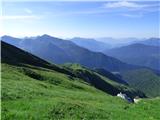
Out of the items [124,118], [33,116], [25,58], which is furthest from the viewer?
[25,58]

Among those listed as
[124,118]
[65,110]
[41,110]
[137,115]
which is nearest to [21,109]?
[41,110]

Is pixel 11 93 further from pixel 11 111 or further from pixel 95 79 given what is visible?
pixel 95 79

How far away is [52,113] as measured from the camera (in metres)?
21.8

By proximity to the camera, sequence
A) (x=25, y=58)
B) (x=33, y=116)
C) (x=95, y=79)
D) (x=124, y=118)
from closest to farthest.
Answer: (x=33, y=116) → (x=124, y=118) → (x=25, y=58) → (x=95, y=79)

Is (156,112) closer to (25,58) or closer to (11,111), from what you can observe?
(11,111)

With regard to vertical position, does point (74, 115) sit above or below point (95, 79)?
above

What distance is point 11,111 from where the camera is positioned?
819 inches

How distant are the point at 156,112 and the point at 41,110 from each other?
1054 cm

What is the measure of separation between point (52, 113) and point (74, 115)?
1.53 m

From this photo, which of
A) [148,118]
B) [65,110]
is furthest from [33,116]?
[148,118]

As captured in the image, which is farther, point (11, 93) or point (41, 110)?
point (11, 93)

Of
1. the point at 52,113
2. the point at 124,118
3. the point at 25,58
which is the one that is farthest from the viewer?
the point at 25,58

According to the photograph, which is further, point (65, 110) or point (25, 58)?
point (25, 58)

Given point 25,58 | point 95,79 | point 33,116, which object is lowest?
point 95,79
